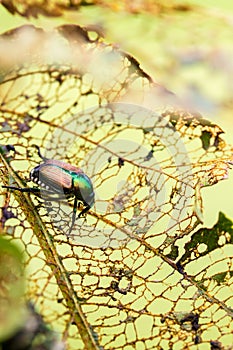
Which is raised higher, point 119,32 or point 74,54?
point 119,32

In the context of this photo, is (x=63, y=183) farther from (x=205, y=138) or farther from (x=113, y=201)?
(x=205, y=138)

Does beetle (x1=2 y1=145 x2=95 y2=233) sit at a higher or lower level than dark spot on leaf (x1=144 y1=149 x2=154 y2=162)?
lower

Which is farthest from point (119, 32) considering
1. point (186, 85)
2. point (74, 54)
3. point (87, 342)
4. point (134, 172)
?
point (87, 342)

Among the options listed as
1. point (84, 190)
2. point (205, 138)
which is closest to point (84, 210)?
point (84, 190)

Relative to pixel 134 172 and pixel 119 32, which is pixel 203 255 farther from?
pixel 119 32

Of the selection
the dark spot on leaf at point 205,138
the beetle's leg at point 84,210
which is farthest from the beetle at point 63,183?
the dark spot on leaf at point 205,138

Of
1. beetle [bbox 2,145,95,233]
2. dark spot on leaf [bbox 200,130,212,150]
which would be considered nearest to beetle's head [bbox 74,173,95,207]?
beetle [bbox 2,145,95,233]

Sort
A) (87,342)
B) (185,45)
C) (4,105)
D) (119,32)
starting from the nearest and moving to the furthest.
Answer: (87,342), (4,105), (119,32), (185,45)

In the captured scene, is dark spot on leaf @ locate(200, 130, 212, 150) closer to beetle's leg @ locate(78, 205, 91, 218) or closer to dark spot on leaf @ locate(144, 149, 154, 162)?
dark spot on leaf @ locate(144, 149, 154, 162)
